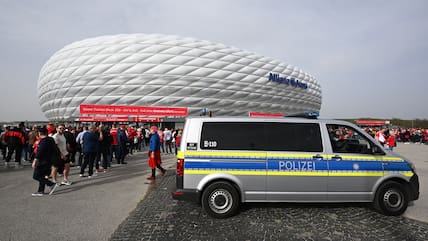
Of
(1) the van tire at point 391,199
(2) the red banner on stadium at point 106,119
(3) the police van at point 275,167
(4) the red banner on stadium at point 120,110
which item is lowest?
(1) the van tire at point 391,199

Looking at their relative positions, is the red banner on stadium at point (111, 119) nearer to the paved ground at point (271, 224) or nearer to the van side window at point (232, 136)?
the paved ground at point (271, 224)

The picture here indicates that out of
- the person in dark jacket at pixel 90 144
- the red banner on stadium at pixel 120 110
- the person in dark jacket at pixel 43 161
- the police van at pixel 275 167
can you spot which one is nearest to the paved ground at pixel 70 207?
the person in dark jacket at pixel 43 161

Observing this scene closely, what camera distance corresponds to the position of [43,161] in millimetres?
5004

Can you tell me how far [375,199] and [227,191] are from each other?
8.63ft

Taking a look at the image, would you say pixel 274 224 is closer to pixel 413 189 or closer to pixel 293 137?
pixel 293 137

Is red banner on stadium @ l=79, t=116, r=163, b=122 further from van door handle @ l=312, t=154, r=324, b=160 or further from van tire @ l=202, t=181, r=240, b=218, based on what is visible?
van door handle @ l=312, t=154, r=324, b=160

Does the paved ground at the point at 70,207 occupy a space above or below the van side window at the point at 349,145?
below

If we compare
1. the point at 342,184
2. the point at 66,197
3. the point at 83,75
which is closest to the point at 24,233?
the point at 66,197

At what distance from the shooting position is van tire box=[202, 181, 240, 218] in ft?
12.0

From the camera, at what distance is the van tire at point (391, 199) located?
3.81m

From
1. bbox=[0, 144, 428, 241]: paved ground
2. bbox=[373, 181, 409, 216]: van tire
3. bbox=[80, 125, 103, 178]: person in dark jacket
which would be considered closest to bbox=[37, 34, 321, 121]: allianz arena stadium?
bbox=[80, 125, 103, 178]: person in dark jacket

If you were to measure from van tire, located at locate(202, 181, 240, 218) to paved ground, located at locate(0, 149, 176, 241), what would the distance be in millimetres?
1476

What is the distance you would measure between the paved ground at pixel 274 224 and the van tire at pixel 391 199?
5.2 inches

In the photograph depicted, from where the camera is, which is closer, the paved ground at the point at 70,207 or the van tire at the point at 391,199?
the paved ground at the point at 70,207
